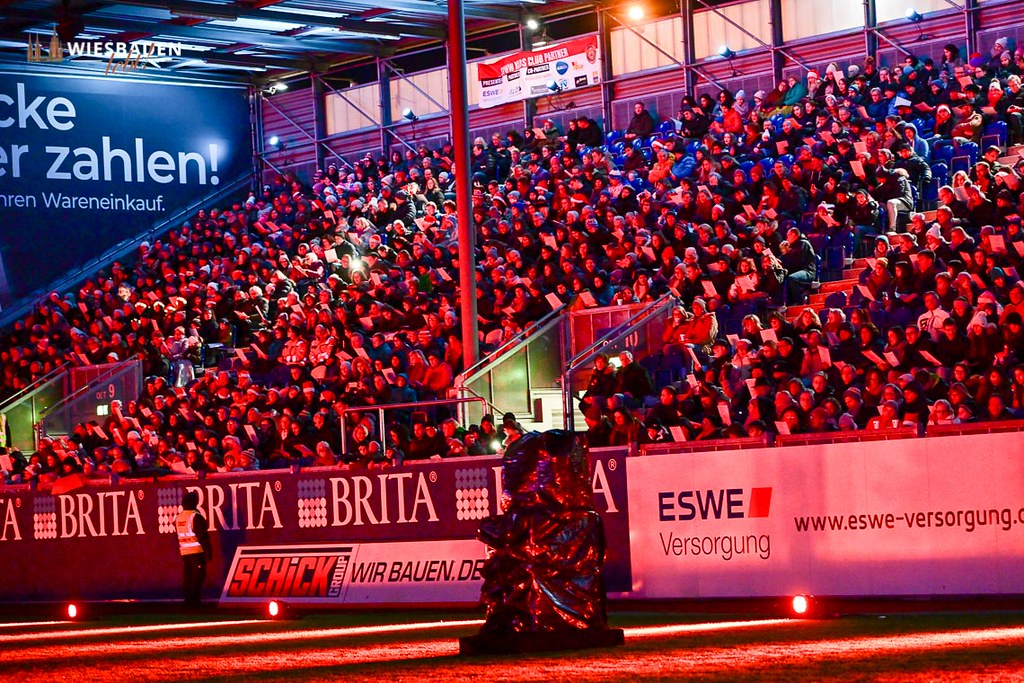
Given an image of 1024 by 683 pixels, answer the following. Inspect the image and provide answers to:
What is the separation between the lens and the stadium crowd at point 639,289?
707 inches

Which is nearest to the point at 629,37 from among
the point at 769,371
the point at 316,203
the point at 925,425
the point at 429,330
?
the point at 316,203

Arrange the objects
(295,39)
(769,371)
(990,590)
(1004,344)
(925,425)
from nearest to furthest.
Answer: (990,590) < (925,425) < (1004,344) < (769,371) < (295,39)

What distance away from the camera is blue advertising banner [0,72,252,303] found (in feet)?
129

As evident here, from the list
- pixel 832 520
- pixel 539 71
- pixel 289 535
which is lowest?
pixel 289 535

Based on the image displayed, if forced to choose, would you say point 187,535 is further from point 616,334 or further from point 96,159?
point 96,159

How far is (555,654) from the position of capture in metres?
11.8

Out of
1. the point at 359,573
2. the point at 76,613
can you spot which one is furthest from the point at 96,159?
the point at 359,573

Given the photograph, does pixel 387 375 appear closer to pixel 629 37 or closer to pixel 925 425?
pixel 925 425

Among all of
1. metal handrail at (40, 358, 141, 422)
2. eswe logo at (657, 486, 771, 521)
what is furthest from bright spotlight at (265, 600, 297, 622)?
metal handrail at (40, 358, 141, 422)

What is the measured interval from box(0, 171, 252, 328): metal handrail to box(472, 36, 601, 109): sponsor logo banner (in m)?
8.50

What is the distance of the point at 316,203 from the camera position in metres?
36.9

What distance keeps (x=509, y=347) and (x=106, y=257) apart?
68.0ft

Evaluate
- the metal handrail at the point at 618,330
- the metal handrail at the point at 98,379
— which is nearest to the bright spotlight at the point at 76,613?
the metal handrail at the point at 618,330

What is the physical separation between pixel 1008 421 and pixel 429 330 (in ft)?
41.5
